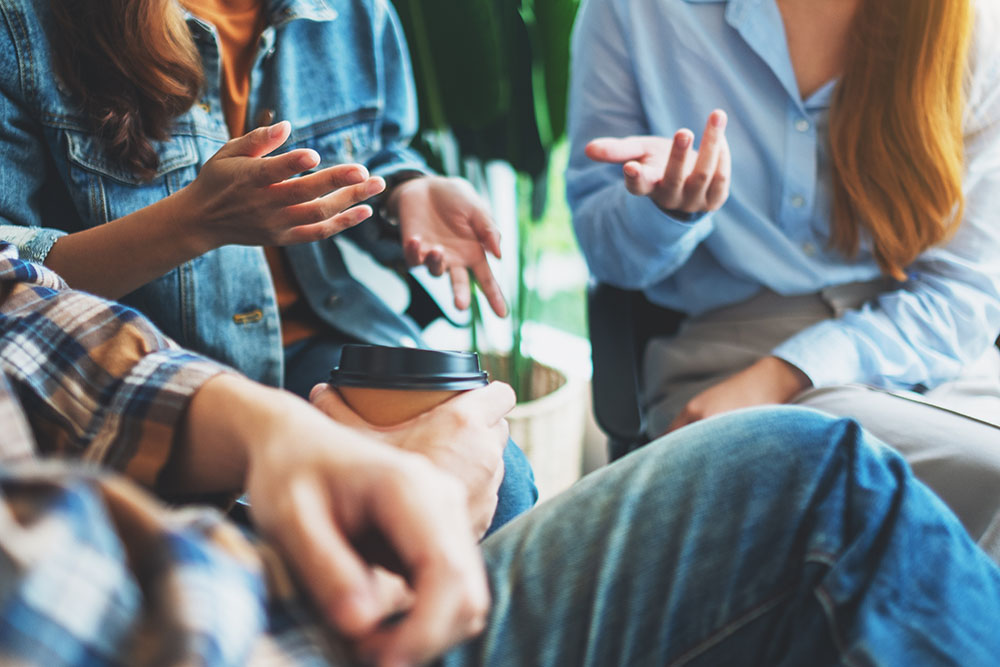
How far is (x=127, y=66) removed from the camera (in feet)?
2.76

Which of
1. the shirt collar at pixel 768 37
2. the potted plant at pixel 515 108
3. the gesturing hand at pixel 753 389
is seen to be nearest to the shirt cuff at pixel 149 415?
the gesturing hand at pixel 753 389

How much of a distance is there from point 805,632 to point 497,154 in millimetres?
1229

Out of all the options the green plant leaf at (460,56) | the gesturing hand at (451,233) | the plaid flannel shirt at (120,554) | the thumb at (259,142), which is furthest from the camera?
the green plant leaf at (460,56)

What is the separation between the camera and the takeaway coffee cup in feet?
1.85

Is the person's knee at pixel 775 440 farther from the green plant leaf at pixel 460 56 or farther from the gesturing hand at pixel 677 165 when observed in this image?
the green plant leaf at pixel 460 56

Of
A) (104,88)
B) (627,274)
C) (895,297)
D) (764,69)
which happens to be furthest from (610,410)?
(104,88)

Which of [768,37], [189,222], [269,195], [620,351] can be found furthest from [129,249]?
[768,37]

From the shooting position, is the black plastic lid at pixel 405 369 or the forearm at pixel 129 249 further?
the forearm at pixel 129 249

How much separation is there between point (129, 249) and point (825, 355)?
844 millimetres

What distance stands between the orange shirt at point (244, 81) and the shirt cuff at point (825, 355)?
25.4 inches

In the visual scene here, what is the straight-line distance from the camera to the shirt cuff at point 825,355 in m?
1.01

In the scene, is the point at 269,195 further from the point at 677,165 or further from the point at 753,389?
the point at 753,389

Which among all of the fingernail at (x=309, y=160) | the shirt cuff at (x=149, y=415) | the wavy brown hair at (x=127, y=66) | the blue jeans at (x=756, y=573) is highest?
the wavy brown hair at (x=127, y=66)

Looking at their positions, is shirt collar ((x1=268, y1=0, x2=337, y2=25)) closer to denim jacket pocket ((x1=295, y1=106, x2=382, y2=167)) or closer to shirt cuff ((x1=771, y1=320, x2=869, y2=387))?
denim jacket pocket ((x1=295, y1=106, x2=382, y2=167))
